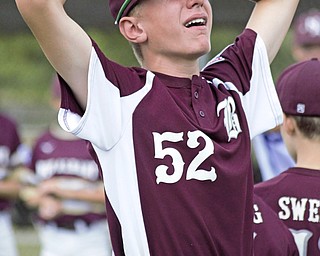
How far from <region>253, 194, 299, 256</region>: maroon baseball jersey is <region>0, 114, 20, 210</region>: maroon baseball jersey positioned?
14.5 ft

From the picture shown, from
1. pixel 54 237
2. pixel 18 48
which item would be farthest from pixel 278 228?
pixel 18 48

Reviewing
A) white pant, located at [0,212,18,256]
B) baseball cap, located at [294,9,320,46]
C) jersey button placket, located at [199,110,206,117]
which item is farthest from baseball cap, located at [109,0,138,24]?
white pant, located at [0,212,18,256]

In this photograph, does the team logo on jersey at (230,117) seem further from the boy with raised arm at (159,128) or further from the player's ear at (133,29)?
the player's ear at (133,29)

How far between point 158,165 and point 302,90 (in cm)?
90

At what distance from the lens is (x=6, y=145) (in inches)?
288

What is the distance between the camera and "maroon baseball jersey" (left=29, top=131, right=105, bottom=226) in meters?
6.82

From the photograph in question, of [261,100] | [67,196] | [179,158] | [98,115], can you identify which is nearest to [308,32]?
[67,196]

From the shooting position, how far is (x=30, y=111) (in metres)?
15.9

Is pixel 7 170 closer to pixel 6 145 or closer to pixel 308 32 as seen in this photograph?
pixel 6 145

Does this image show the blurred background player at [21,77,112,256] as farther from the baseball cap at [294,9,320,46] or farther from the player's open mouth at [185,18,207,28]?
the player's open mouth at [185,18,207,28]

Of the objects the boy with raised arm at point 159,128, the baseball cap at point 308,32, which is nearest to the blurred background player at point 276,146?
the baseball cap at point 308,32

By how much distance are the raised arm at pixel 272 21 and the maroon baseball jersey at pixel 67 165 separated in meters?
3.69

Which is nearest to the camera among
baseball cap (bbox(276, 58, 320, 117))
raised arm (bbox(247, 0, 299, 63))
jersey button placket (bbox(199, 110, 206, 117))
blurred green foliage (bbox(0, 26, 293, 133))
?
jersey button placket (bbox(199, 110, 206, 117))

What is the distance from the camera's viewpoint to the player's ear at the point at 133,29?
291cm
